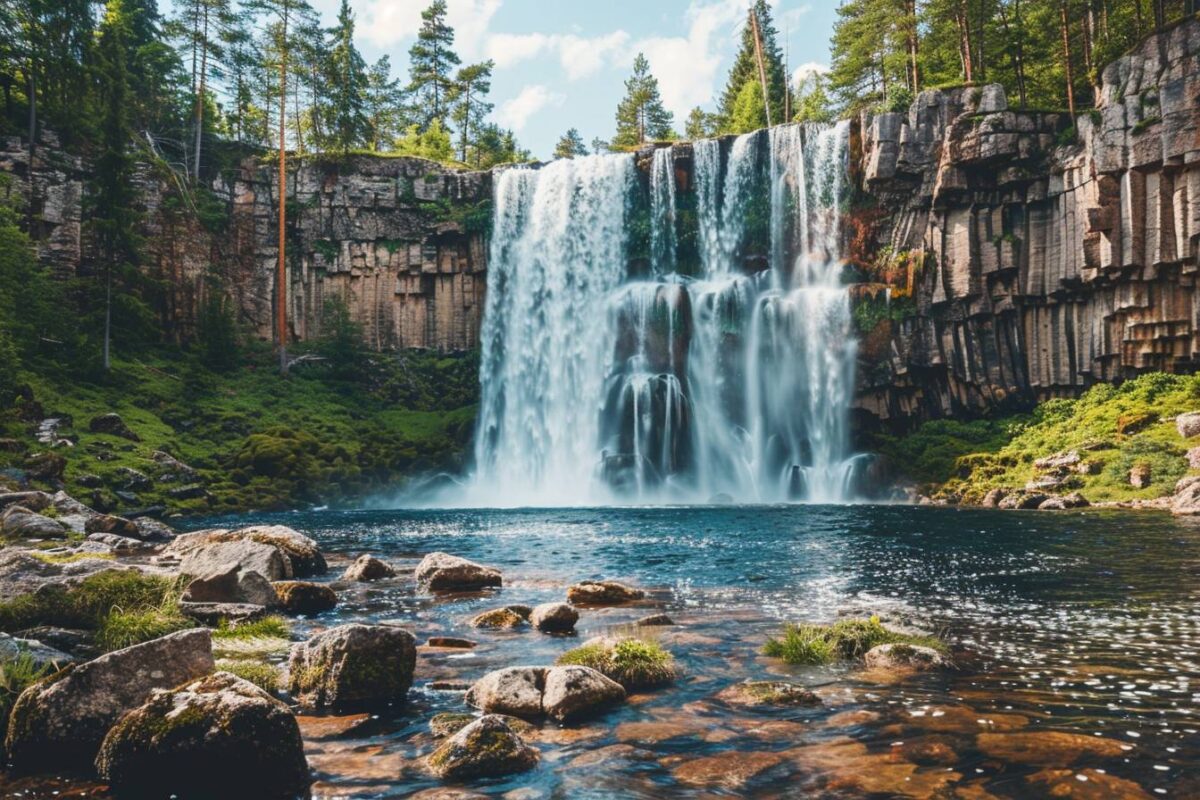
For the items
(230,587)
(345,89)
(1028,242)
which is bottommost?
(230,587)

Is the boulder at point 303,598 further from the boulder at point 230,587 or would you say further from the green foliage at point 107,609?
the green foliage at point 107,609

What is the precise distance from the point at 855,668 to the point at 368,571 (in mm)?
10084

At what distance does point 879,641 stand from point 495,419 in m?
38.8

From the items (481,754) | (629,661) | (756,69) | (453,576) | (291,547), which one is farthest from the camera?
(756,69)

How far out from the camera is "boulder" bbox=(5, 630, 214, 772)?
5.49 metres

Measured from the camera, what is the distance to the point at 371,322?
5269 cm

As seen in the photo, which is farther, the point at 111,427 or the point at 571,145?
the point at 571,145

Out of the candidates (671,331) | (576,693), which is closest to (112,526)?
(576,693)

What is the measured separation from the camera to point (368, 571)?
15.0 meters

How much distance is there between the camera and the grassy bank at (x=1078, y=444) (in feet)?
93.7

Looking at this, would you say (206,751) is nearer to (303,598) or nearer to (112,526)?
(303,598)

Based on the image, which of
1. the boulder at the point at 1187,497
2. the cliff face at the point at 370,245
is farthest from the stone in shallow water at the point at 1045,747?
the cliff face at the point at 370,245

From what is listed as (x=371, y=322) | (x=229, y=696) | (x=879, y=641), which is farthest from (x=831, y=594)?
(x=371, y=322)

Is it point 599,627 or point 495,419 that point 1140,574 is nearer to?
point 599,627
